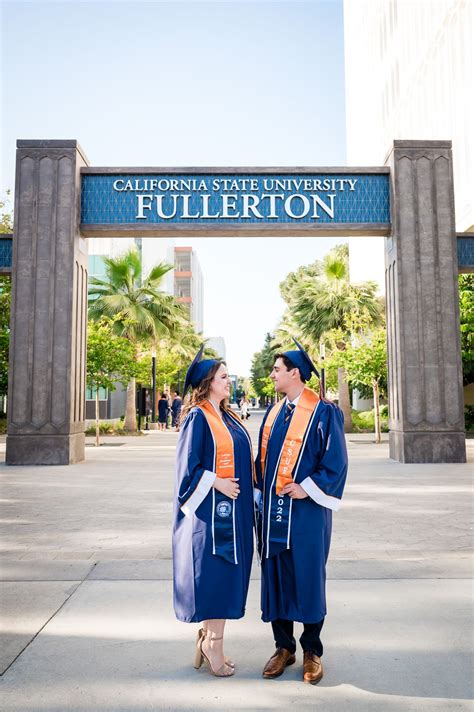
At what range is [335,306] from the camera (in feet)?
91.0

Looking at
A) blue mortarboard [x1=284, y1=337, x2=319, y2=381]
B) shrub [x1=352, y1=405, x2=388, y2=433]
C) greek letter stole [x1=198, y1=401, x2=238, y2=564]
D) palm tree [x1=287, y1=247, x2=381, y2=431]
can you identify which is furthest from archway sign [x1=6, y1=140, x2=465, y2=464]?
shrub [x1=352, y1=405, x2=388, y2=433]

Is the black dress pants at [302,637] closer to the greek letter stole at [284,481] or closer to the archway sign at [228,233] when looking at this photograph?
the greek letter stole at [284,481]

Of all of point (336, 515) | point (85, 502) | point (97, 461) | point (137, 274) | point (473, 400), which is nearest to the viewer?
point (336, 515)

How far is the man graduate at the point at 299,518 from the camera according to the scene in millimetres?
3301

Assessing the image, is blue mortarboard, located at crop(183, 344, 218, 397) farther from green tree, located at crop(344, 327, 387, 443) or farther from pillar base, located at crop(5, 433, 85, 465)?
green tree, located at crop(344, 327, 387, 443)

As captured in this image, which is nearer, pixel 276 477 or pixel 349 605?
pixel 276 477

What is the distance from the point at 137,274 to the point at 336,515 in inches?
866

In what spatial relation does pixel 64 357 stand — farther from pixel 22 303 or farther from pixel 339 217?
pixel 339 217

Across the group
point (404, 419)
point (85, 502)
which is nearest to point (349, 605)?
point (85, 502)

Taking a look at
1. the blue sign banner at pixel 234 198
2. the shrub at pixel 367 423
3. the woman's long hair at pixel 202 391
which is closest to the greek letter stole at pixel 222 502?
the woman's long hair at pixel 202 391

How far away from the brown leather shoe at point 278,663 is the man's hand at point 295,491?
2.83 feet

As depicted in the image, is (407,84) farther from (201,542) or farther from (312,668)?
(312,668)

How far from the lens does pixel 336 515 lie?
7.69 meters

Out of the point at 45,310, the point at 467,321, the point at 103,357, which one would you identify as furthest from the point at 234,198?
the point at 467,321
